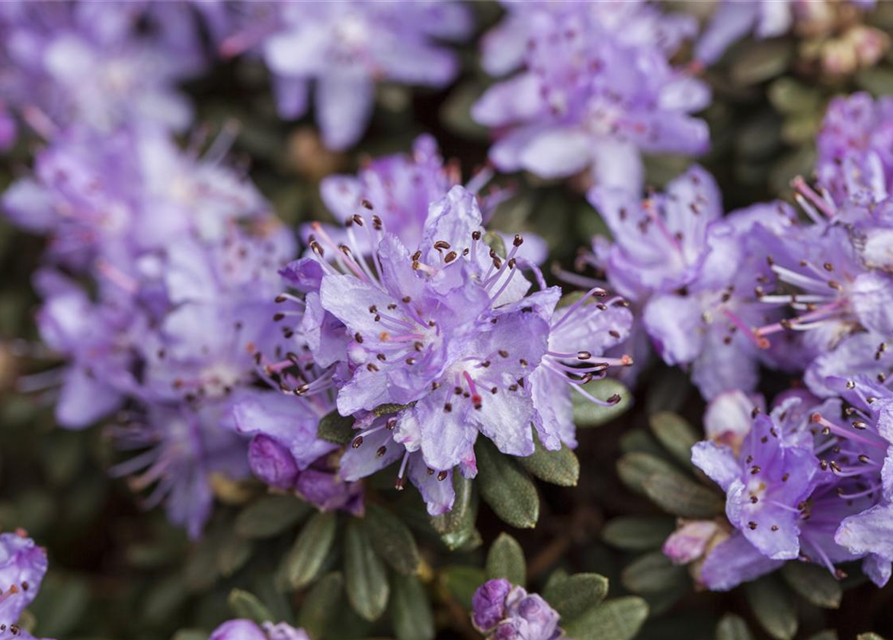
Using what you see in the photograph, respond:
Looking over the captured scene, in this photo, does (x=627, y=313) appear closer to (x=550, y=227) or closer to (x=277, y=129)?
(x=550, y=227)

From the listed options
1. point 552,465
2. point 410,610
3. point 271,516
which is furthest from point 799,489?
point 271,516

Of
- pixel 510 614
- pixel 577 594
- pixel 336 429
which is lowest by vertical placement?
pixel 577 594

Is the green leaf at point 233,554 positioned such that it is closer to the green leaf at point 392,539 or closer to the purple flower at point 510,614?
the green leaf at point 392,539

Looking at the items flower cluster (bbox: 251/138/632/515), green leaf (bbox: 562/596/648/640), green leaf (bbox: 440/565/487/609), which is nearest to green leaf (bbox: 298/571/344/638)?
green leaf (bbox: 440/565/487/609)

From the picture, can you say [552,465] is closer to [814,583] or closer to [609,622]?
[609,622]

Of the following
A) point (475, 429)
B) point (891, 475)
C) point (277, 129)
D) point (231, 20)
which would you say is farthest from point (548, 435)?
point (231, 20)

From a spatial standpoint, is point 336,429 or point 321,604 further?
point 321,604
